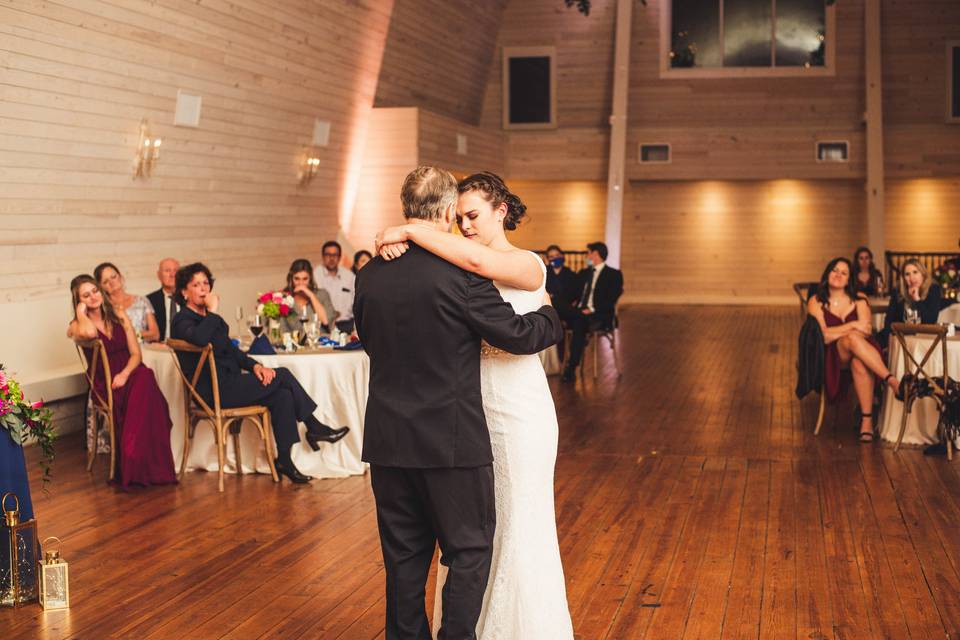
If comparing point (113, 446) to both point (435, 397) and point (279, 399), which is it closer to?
point (279, 399)

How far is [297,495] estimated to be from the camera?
6.01 m

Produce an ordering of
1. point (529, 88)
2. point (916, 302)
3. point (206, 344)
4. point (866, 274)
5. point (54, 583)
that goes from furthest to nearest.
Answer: point (529, 88), point (866, 274), point (916, 302), point (206, 344), point (54, 583)

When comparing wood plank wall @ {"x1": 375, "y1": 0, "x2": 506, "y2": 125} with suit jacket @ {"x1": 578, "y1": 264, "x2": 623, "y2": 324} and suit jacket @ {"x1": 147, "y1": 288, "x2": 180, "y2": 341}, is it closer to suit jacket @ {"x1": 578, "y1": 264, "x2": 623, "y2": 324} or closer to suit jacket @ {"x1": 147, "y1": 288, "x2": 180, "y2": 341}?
suit jacket @ {"x1": 578, "y1": 264, "x2": 623, "y2": 324}

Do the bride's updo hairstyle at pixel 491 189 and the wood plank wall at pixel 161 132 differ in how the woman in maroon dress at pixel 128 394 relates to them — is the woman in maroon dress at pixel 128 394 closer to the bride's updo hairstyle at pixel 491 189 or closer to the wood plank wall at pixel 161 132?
the wood plank wall at pixel 161 132

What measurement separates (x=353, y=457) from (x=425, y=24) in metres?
8.14

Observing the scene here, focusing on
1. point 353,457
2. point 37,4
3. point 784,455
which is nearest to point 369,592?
point 353,457

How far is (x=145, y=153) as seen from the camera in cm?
865

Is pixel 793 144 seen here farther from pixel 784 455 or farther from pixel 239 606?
pixel 239 606

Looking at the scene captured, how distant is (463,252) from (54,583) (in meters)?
2.33

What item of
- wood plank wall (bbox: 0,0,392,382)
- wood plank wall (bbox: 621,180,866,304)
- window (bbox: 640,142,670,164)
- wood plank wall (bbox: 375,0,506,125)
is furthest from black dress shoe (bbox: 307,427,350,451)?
wood plank wall (bbox: 621,180,866,304)

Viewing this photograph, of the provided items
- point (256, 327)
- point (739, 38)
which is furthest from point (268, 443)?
point (739, 38)

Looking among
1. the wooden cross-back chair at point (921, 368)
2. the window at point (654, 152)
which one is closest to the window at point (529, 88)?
the window at point (654, 152)

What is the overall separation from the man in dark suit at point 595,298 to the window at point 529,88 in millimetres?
7429

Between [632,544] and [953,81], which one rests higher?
[953,81]
